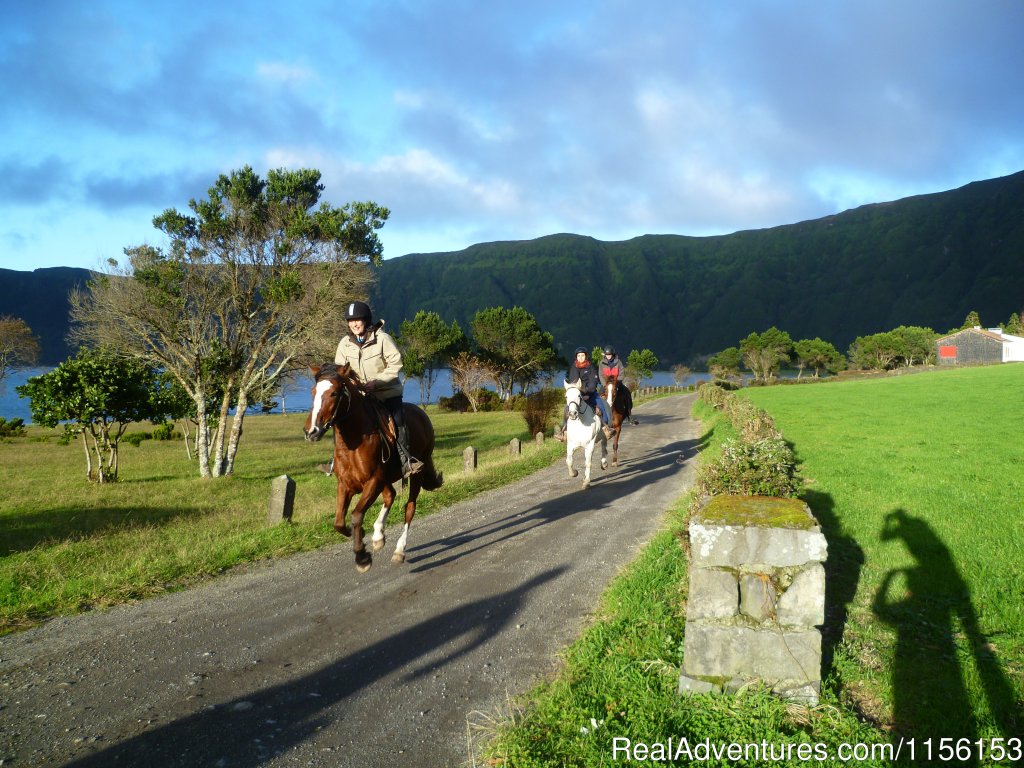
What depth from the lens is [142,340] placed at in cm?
2488

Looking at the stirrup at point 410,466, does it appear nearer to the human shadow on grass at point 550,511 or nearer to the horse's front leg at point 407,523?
the horse's front leg at point 407,523

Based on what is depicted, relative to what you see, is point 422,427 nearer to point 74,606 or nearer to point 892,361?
point 74,606

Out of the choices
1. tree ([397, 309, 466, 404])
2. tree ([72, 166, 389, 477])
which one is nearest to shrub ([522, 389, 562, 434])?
tree ([72, 166, 389, 477])

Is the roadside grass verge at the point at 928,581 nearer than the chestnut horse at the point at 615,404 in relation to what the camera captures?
Yes

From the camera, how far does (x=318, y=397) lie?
641 centimetres

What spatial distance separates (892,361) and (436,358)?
114 m

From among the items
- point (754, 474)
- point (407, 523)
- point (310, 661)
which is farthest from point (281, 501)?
point (754, 474)

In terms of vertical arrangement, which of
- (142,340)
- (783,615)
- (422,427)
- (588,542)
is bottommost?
(588,542)

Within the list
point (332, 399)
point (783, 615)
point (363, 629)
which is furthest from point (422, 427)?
point (783, 615)

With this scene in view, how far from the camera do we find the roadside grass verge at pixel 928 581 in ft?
13.8

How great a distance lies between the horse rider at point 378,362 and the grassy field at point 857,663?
10.9ft

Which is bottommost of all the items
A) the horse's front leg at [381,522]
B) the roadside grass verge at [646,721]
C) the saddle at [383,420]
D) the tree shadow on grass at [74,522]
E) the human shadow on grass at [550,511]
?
the tree shadow on grass at [74,522]

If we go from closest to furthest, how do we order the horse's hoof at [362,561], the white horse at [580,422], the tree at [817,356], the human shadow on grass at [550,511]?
the horse's hoof at [362,561] < the human shadow on grass at [550,511] < the white horse at [580,422] < the tree at [817,356]

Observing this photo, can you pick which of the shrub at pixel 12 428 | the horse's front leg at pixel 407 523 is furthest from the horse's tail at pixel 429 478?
the shrub at pixel 12 428
